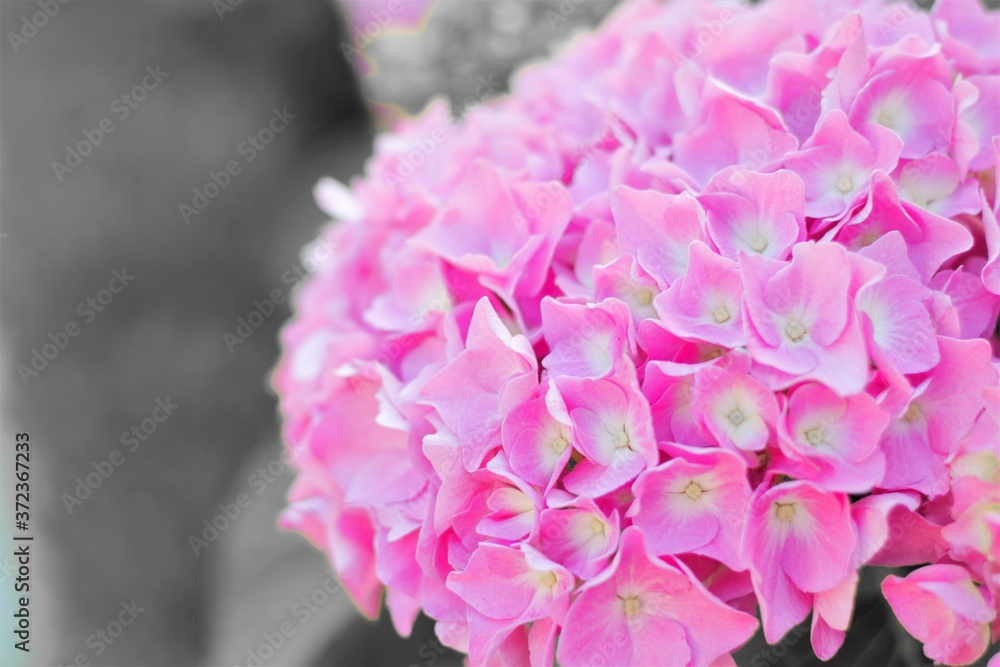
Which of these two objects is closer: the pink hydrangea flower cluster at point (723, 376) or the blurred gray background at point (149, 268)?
the pink hydrangea flower cluster at point (723, 376)

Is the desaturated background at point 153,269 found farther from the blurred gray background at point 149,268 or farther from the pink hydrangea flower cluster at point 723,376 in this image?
the pink hydrangea flower cluster at point 723,376

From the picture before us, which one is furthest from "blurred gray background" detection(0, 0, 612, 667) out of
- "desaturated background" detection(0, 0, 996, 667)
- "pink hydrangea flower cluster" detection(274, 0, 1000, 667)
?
"pink hydrangea flower cluster" detection(274, 0, 1000, 667)

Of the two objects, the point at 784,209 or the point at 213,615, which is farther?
the point at 213,615

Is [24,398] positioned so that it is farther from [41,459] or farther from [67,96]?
[67,96]

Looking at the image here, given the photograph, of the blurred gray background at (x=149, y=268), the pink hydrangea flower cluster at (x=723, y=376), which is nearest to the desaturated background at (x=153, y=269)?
the blurred gray background at (x=149, y=268)

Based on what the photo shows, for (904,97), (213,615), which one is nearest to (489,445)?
(904,97)
